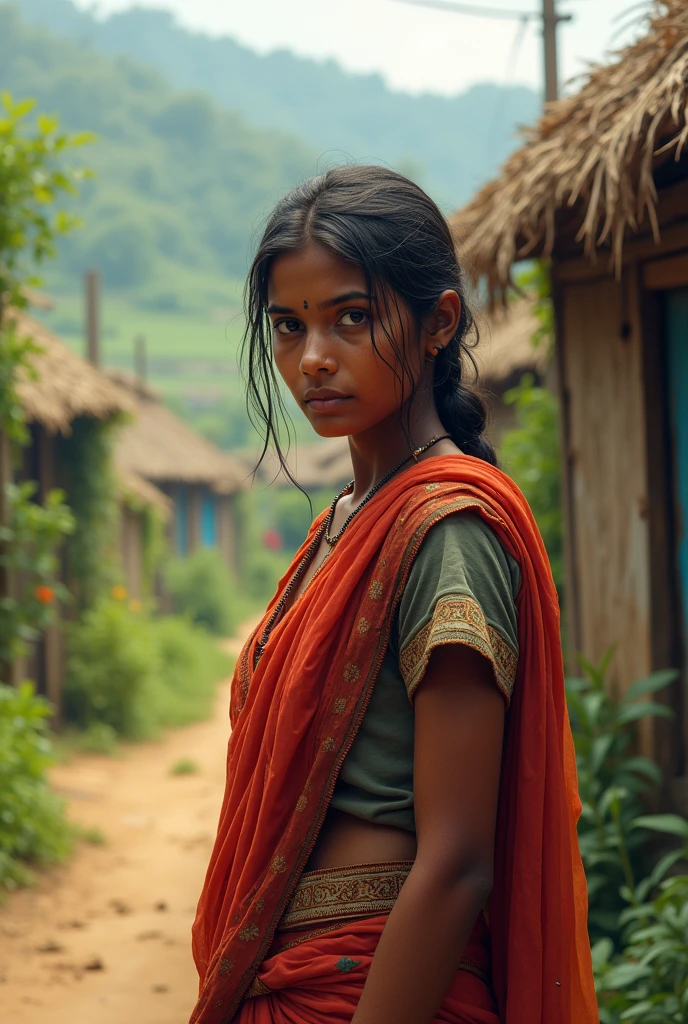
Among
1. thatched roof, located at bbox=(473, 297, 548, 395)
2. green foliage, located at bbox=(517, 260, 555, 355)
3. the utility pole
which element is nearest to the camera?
green foliage, located at bbox=(517, 260, 555, 355)

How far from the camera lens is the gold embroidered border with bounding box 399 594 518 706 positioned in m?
1.29

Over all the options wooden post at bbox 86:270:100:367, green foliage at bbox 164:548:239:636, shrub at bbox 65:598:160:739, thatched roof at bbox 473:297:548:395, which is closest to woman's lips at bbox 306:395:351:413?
thatched roof at bbox 473:297:548:395

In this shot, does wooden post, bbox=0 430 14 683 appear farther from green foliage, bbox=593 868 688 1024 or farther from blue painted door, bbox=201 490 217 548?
blue painted door, bbox=201 490 217 548

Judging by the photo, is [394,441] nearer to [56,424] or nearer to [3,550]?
[3,550]

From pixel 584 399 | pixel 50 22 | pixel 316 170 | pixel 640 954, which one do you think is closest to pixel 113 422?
pixel 584 399

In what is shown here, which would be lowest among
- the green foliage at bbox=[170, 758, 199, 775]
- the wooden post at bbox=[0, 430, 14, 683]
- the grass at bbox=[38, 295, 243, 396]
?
the green foliage at bbox=[170, 758, 199, 775]

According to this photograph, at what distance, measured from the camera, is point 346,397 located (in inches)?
58.8

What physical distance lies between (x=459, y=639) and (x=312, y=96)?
16988cm

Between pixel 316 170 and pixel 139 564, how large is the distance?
47.1 feet

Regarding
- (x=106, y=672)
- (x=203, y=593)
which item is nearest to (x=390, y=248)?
(x=106, y=672)

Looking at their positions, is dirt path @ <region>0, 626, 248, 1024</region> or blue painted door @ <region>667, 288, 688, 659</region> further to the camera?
dirt path @ <region>0, 626, 248, 1024</region>

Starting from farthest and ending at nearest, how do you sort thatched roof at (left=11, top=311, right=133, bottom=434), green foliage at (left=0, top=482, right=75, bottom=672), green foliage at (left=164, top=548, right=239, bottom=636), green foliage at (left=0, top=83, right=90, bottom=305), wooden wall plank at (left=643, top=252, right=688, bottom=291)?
green foliage at (left=164, top=548, right=239, bottom=636) < thatched roof at (left=11, top=311, right=133, bottom=434) < green foliage at (left=0, top=482, right=75, bottom=672) < green foliage at (left=0, top=83, right=90, bottom=305) < wooden wall plank at (left=643, top=252, right=688, bottom=291)

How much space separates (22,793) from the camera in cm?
586

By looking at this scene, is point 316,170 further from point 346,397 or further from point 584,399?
point 584,399
